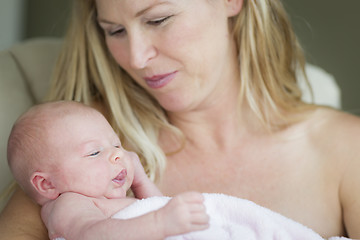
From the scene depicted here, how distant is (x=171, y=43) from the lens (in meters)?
1.63

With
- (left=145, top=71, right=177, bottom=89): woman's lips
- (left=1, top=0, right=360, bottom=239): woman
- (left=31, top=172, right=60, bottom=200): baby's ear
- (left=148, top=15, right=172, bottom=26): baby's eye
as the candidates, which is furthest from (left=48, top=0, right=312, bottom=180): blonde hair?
(left=31, top=172, right=60, bottom=200): baby's ear

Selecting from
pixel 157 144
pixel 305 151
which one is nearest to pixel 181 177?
pixel 157 144

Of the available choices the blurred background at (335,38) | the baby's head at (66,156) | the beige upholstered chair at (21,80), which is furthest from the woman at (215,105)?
the blurred background at (335,38)

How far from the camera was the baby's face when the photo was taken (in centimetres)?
134

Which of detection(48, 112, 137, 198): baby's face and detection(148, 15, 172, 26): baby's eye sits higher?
detection(148, 15, 172, 26): baby's eye

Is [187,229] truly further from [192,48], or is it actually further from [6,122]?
[6,122]

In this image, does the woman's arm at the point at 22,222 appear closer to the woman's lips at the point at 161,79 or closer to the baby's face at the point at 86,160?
the baby's face at the point at 86,160

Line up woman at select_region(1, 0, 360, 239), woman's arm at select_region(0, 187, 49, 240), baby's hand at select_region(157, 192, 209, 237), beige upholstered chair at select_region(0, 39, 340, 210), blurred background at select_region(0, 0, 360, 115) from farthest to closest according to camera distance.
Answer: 1. blurred background at select_region(0, 0, 360, 115)
2. beige upholstered chair at select_region(0, 39, 340, 210)
3. woman at select_region(1, 0, 360, 239)
4. woman's arm at select_region(0, 187, 49, 240)
5. baby's hand at select_region(157, 192, 209, 237)

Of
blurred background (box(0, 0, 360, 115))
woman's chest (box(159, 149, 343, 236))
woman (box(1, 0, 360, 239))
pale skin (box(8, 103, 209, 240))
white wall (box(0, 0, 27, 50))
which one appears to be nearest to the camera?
pale skin (box(8, 103, 209, 240))

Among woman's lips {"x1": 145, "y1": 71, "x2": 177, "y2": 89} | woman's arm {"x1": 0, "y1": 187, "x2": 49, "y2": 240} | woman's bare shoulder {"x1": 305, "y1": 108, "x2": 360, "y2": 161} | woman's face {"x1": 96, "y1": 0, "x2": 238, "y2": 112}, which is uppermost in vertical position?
woman's face {"x1": 96, "y1": 0, "x2": 238, "y2": 112}

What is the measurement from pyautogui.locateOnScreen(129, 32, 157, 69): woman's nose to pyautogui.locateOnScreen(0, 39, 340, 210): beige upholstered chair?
0.55 meters

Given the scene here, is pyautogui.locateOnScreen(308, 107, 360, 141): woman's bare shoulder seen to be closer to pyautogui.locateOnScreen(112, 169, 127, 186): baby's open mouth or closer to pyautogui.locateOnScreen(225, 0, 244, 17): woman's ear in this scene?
pyautogui.locateOnScreen(225, 0, 244, 17): woman's ear

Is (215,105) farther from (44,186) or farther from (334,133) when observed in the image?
(44,186)

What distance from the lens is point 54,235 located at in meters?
1.33
